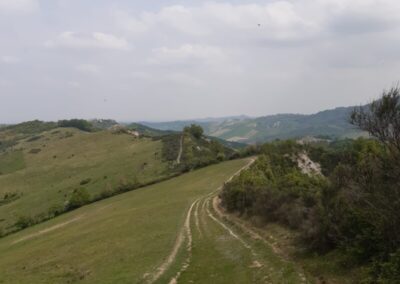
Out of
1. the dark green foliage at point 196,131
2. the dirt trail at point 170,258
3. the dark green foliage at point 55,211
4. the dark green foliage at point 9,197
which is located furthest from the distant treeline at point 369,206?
the dark green foliage at point 196,131

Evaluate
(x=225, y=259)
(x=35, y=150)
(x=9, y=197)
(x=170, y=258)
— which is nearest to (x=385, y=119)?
(x=225, y=259)

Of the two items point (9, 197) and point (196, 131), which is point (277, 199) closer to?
point (9, 197)

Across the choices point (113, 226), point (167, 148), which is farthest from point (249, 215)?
point (167, 148)

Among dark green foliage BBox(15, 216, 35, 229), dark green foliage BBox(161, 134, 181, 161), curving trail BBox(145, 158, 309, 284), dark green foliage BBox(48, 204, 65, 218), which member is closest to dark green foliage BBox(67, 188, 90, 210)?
dark green foliage BBox(48, 204, 65, 218)

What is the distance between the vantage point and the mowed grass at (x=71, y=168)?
340ft

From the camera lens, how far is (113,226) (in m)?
47.5

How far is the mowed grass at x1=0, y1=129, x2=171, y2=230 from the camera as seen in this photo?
340 ft

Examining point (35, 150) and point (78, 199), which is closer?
point (78, 199)

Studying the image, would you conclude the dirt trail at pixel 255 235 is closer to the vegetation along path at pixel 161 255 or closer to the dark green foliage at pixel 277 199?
the vegetation along path at pixel 161 255

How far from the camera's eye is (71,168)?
144375 millimetres

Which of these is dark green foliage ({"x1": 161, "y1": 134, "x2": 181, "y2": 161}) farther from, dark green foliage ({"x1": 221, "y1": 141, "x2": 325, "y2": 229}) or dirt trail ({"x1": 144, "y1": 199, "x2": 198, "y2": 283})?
dirt trail ({"x1": 144, "y1": 199, "x2": 198, "y2": 283})

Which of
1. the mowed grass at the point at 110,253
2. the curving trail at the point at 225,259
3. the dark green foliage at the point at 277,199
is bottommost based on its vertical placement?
the mowed grass at the point at 110,253

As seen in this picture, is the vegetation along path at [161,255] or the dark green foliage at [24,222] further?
the dark green foliage at [24,222]

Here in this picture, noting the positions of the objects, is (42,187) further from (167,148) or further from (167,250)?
(167,250)
